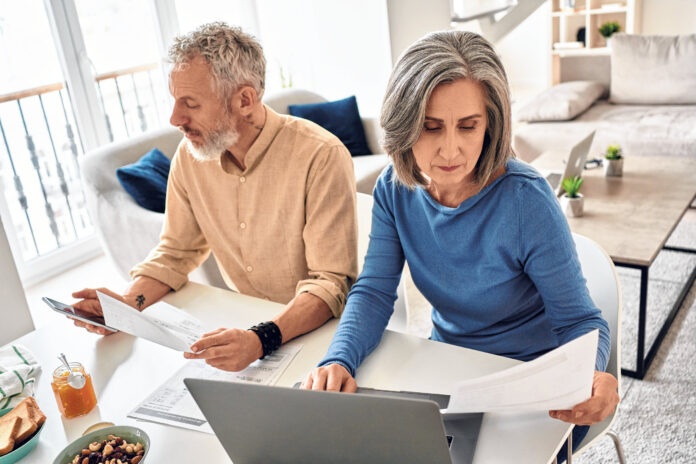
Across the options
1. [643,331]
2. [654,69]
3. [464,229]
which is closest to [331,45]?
[654,69]

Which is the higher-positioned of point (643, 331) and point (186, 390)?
point (186, 390)

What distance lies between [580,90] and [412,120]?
3.43 m

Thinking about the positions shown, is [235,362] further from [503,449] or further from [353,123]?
[353,123]

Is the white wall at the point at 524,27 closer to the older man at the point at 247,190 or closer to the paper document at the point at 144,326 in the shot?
the older man at the point at 247,190

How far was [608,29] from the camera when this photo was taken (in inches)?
197

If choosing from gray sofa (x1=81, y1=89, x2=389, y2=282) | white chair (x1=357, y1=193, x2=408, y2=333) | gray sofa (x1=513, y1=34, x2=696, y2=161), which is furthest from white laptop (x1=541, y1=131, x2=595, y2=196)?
white chair (x1=357, y1=193, x2=408, y2=333)

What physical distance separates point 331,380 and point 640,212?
1.78 metres

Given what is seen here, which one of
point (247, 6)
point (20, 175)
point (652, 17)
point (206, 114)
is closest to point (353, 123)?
point (247, 6)

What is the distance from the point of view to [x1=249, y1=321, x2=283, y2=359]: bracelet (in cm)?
115

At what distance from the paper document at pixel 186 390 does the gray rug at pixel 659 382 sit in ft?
3.39

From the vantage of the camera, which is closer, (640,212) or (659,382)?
(659,382)

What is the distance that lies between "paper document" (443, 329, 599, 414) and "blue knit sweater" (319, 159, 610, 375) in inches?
8.9

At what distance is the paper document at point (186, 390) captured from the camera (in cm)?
100

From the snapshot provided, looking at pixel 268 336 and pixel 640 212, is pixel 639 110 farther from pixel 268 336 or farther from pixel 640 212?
pixel 268 336
